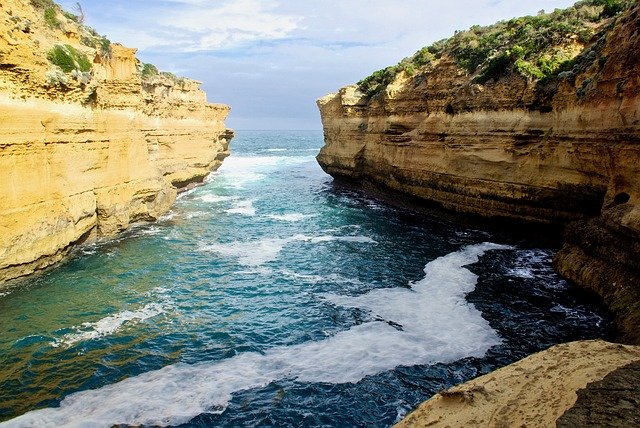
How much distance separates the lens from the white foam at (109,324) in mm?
10664

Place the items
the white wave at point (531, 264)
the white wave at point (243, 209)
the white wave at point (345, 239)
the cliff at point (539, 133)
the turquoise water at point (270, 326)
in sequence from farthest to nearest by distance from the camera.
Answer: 1. the white wave at point (243, 209)
2. the white wave at point (345, 239)
3. the white wave at point (531, 264)
4. the cliff at point (539, 133)
5. the turquoise water at point (270, 326)

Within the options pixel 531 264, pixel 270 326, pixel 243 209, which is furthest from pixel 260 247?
pixel 531 264

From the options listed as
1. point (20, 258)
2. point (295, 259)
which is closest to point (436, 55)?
point (295, 259)

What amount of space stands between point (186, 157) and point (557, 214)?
1017 inches

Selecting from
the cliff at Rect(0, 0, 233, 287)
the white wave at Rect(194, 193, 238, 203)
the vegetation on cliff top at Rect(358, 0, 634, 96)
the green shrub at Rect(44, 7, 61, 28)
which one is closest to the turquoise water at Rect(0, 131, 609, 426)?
the cliff at Rect(0, 0, 233, 287)

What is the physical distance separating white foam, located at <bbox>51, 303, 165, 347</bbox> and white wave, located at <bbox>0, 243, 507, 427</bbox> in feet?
7.67

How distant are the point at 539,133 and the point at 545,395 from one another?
14.8m

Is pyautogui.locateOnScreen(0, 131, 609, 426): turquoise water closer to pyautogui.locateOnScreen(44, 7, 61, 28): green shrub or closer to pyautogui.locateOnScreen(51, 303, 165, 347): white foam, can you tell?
pyautogui.locateOnScreen(51, 303, 165, 347): white foam

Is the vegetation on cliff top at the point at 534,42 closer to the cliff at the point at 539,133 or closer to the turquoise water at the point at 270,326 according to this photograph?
the cliff at the point at 539,133

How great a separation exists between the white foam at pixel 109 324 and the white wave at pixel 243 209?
45.4 ft

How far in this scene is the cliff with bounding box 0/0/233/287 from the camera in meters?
12.8

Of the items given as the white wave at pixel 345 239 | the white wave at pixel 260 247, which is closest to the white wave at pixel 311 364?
the white wave at pixel 260 247

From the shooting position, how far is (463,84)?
21.5 metres

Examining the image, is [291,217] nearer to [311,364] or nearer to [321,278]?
[321,278]
